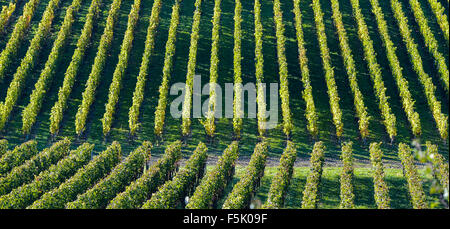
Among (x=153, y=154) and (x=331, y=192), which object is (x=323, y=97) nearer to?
(x=331, y=192)

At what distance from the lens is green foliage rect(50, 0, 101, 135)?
34.1 m

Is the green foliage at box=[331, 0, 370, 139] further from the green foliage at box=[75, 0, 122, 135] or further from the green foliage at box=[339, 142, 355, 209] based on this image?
the green foliage at box=[75, 0, 122, 135]

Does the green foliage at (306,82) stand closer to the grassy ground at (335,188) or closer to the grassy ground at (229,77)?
→ the grassy ground at (229,77)

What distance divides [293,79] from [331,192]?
13.5 meters

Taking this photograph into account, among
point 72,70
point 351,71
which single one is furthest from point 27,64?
point 351,71

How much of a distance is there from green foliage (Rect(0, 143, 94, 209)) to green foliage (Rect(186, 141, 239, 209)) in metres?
7.80

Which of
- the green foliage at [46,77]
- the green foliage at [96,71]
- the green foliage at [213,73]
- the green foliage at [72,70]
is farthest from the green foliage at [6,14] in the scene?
the green foliage at [213,73]

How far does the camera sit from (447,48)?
43438 mm

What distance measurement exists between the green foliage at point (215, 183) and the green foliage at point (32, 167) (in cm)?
961

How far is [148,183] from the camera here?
27.1 m

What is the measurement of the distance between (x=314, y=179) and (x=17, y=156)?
1851cm

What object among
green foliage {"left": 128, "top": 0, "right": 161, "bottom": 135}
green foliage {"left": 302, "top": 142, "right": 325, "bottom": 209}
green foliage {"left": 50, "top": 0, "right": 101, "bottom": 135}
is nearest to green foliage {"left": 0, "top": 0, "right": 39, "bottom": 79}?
green foliage {"left": 50, "top": 0, "right": 101, "bottom": 135}

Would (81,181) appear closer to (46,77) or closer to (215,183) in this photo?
(215,183)

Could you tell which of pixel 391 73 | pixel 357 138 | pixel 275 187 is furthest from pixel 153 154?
pixel 391 73
